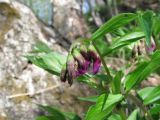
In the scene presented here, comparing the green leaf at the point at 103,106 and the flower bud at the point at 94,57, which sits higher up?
the flower bud at the point at 94,57

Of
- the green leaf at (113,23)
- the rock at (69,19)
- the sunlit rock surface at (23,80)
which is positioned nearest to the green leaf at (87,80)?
the green leaf at (113,23)

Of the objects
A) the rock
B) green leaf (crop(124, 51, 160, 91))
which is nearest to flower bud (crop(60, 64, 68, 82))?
green leaf (crop(124, 51, 160, 91))

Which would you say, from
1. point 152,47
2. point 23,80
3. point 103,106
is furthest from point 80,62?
point 23,80

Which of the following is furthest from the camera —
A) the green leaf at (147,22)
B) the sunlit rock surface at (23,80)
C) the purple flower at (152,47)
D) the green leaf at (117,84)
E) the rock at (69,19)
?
the rock at (69,19)

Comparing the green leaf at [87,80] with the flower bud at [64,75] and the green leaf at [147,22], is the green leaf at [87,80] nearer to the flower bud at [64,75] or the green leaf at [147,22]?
the flower bud at [64,75]

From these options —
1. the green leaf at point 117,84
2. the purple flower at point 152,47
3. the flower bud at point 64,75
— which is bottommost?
the green leaf at point 117,84

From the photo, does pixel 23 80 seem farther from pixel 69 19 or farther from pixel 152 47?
pixel 69 19

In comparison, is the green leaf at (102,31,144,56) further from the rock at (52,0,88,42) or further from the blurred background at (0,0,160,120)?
the rock at (52,0,88,42)
